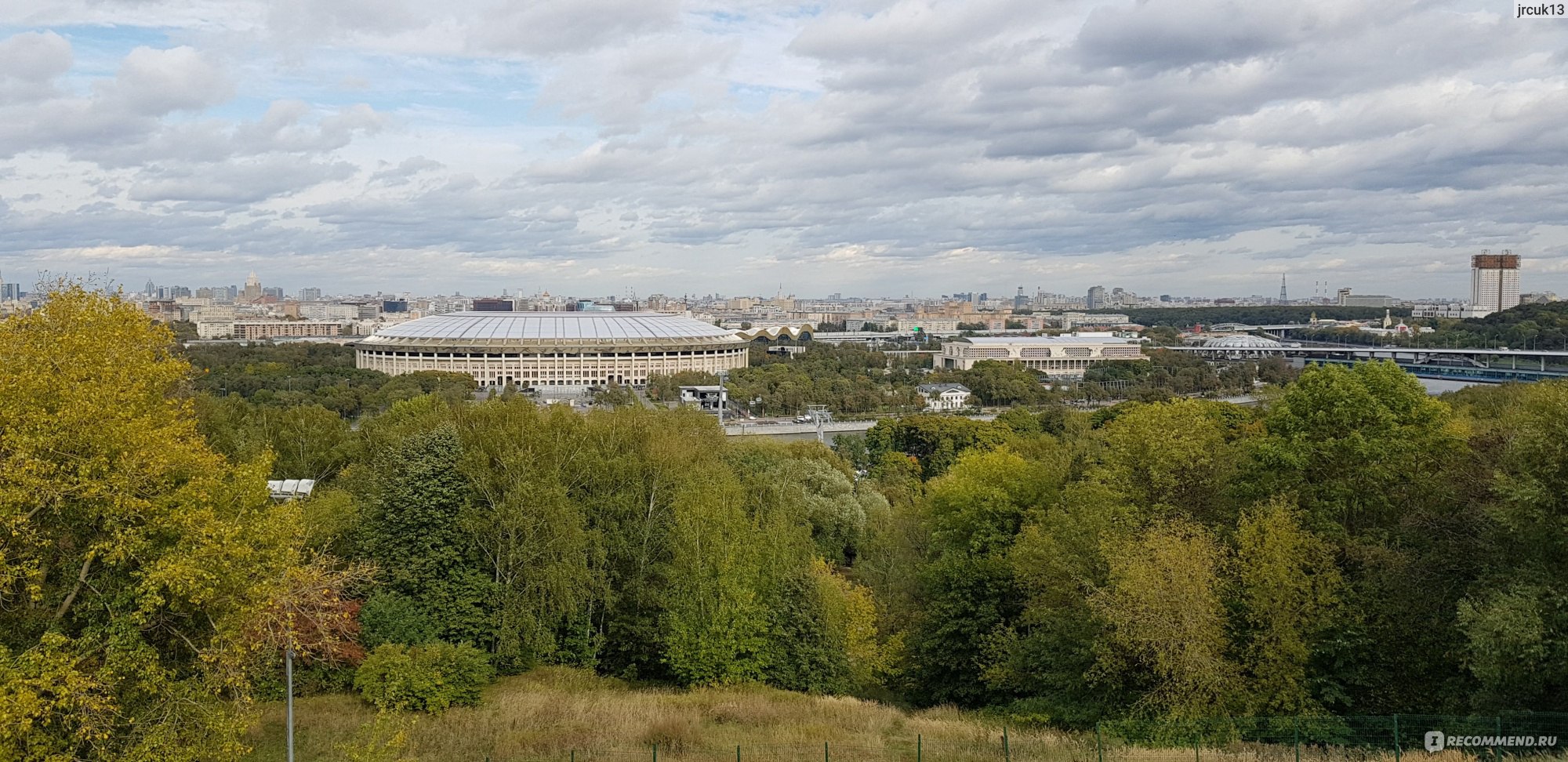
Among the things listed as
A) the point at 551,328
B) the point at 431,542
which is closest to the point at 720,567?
the point at 431,542

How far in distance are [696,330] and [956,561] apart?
85.9 metres

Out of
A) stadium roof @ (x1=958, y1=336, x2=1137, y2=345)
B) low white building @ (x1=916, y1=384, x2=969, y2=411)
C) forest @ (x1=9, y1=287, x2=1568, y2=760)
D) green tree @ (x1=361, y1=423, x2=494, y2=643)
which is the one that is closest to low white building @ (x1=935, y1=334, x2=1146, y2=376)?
stadium roof @ (x1=958, y1=336, x2=1137, y2=345)

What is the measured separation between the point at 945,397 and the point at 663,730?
63083 millimetres

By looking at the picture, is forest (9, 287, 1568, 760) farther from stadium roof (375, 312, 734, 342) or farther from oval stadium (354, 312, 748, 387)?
stadium roof (375, 312, 734, 342)

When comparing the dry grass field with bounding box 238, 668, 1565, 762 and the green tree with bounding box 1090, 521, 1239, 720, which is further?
the green tree with bounding box 1090, 521, 1239, 720

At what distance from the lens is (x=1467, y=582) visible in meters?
14.0

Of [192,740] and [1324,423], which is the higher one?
[1324,423]

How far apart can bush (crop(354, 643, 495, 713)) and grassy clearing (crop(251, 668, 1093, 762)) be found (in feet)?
0.91

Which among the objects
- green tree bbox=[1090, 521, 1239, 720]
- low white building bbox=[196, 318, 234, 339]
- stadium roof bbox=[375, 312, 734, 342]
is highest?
stadium roof bbox=[375, 312, 734, 342]

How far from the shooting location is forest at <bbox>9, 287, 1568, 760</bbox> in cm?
1043

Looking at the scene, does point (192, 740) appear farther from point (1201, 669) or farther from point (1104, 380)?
point (1104, 380)

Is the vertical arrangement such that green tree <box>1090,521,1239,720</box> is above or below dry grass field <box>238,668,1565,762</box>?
above

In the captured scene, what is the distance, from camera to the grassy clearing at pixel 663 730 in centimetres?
1337

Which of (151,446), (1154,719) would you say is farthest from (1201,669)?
(151,446)
